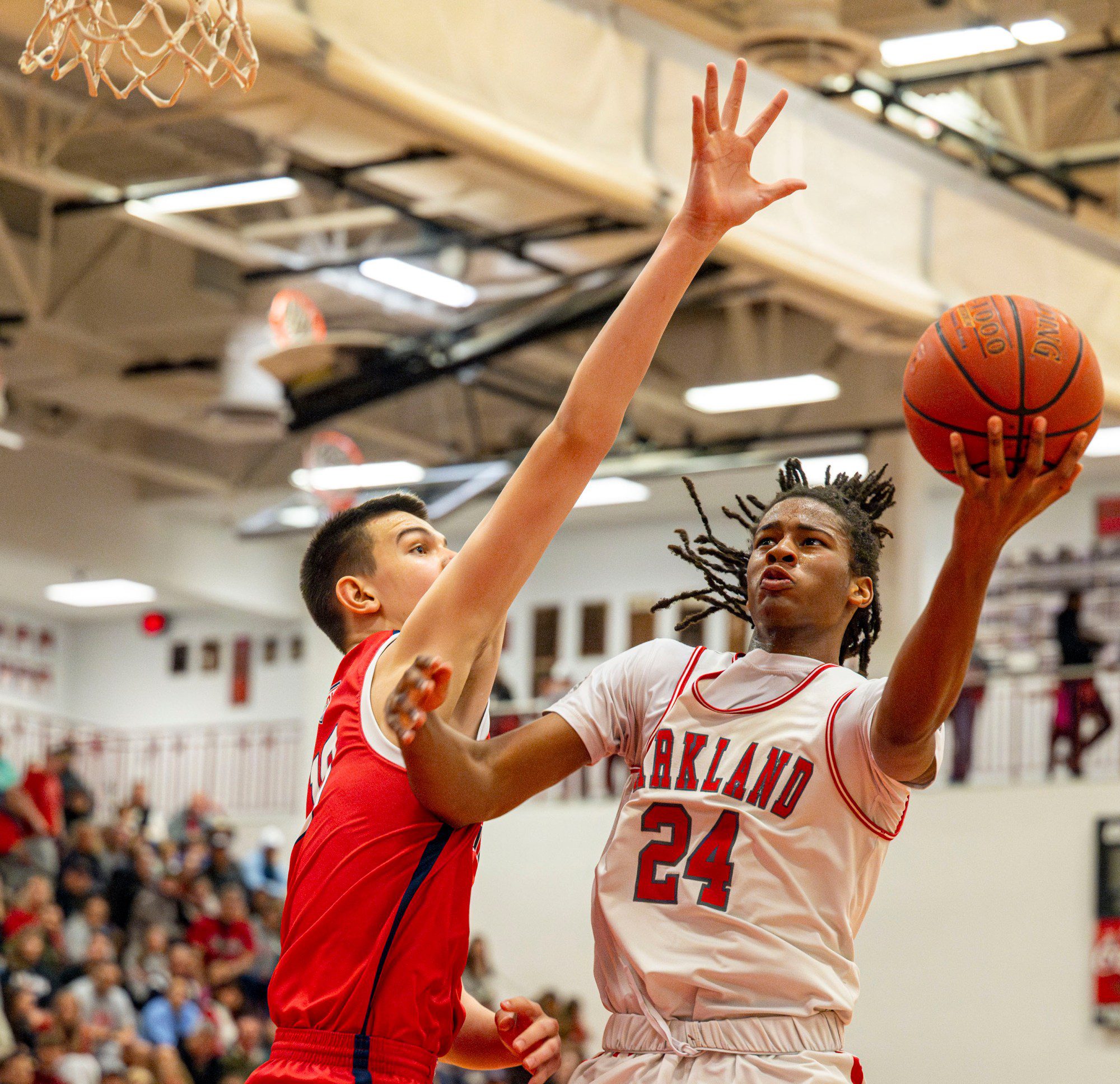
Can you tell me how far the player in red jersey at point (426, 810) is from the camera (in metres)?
2.85

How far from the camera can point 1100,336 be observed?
39.8 ft

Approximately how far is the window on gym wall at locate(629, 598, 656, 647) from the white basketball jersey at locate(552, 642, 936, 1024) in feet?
62.9

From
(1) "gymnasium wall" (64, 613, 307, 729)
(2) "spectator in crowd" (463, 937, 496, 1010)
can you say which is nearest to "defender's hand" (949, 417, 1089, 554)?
(2) "spectator in crowd" (463, 937, 496, 1010)

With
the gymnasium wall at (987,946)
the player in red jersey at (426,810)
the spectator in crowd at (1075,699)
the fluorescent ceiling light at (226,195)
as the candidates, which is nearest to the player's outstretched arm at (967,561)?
the player in red jersey at (426,810)

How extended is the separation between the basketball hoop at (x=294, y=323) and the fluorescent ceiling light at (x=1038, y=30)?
17.6 feet

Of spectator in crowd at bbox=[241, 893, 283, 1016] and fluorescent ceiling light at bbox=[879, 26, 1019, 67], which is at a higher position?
fluorescent ceiling light at bbox=[879, 26, 1019, 67]

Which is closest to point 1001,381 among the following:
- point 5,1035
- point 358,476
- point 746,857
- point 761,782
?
point 761,782

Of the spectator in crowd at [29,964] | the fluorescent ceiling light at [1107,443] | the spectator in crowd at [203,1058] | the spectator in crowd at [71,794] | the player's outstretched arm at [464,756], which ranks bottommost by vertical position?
the spectator in crowd at [203,1058]

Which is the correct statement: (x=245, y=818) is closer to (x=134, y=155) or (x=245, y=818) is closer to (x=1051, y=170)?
(x=134, y=155)

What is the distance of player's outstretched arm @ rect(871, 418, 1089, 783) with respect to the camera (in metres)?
2.73

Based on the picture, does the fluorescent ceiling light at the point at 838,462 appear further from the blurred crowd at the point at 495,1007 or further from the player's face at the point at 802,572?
the player's face at the point at 802,572

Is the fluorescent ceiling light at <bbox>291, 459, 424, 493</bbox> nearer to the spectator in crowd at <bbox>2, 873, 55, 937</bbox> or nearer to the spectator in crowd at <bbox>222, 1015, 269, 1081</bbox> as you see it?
the spectator in crowd at <bbox>2, 873, 55, 937</bbox>

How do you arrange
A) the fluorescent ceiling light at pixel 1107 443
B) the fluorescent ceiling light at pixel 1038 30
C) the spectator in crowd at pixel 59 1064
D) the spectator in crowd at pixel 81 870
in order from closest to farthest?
the spectator in crowd at pixel 59 1064, the fluorescent ceiling light at pixel 1038 30, the spectator in crowd at pixel 81 870, the fluorescent ceiling light at pixel 1107 443

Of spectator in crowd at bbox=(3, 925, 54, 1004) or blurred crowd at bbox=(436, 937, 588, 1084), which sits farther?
blurred crowd at bbox=(436, 937, 588, 1084)
